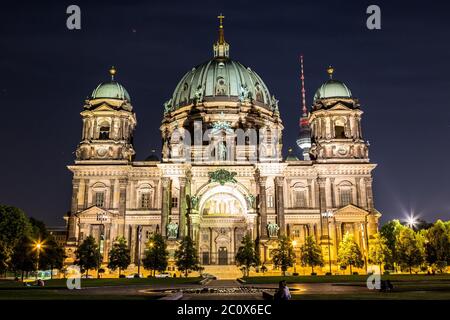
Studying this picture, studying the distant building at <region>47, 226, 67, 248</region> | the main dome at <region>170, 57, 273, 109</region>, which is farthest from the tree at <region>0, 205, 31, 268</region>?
the distant building at <region>47, 226, 67, 248</region>

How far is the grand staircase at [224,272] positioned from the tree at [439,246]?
79.6ft

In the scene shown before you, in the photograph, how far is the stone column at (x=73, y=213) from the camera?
71.5 m

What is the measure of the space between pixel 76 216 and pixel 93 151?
1124 centimetres

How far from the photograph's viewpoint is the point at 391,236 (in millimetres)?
69500

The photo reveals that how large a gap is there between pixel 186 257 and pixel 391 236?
31080mm

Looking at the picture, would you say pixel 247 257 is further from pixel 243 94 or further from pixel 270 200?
pixel 243 94

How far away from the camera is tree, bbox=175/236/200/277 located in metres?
59.9

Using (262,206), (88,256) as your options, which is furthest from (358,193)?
(88,256)

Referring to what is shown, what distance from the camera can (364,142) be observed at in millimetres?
78125

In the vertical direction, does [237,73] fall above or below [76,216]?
above

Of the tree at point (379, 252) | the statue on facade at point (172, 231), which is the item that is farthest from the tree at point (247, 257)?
the tree at point (379, 252)

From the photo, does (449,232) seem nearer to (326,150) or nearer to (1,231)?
A: (326,150)
